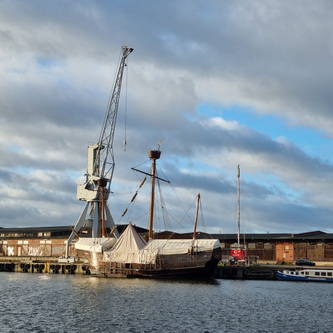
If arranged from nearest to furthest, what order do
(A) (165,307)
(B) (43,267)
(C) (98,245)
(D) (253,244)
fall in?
(A) (165,307) → (C) (98,245) → (D) (253,244) → (B) (43,267)

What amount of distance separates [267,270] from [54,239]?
62.7 metres

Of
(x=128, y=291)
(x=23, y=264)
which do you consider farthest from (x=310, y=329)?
(x=23, y=264)

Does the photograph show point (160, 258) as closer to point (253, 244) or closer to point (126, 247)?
point (126, 247)

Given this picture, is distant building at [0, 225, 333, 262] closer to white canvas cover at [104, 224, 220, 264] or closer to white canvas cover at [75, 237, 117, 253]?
white canvas cover at [75, 237, 117, 253]

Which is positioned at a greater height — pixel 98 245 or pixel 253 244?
pixel 253 244

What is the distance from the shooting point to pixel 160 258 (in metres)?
85.8

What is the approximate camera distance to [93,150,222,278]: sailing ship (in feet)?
275

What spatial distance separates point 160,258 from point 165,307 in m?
31.9

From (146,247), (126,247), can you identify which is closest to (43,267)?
(126,247)

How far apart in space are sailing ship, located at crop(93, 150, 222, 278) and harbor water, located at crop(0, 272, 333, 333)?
4.91 meters

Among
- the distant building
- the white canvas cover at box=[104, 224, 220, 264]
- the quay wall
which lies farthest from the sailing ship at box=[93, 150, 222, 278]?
the distant building

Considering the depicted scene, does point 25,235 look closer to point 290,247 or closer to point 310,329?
point 290,247

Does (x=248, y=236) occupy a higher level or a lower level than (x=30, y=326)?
higher

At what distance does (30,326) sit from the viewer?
4331 centimetres
